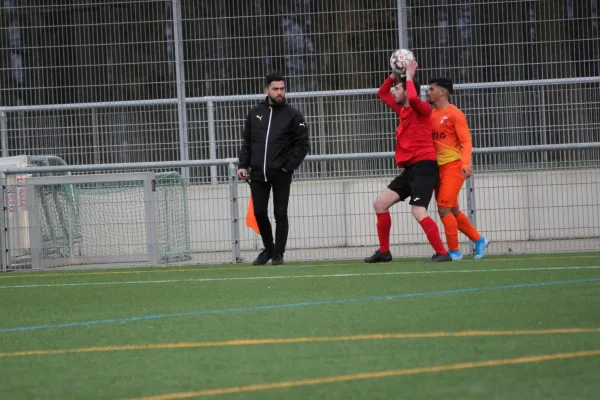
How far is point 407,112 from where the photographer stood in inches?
443

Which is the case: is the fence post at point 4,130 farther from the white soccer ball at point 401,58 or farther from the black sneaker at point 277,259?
the white soccer ball at point 401,58

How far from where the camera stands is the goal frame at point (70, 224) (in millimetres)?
13023

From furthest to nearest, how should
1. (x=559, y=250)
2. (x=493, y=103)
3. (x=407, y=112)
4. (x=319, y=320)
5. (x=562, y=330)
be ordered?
(x=493, y=103), (x=559, y=250), (x=407, y=112), (x=319, y=320), (x=562, y=330)

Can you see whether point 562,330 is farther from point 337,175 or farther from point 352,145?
point 352,145

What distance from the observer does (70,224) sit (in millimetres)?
13430

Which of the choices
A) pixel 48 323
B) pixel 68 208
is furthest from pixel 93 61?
pixel 48 323

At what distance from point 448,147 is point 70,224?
4.14 metres

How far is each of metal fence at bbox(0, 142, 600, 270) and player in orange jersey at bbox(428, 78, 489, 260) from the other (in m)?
1.51

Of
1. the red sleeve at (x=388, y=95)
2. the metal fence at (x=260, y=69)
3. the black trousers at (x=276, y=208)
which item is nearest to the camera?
the red sleeve at (x=388, y=95)

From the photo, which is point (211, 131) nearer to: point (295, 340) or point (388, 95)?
point (388, 95)

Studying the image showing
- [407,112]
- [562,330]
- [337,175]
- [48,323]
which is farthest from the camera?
[337,175]

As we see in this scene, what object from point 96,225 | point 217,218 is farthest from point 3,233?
point 217,218

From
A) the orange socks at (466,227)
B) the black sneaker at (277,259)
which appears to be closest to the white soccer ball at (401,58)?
the orange socks at (466,227)

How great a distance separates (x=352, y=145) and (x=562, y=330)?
9373mm
